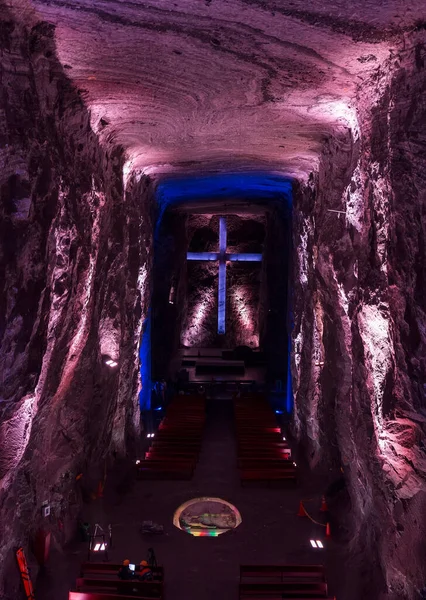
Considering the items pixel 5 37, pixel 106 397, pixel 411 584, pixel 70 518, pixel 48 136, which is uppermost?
pixel 5 37

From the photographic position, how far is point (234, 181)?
46.1 feet

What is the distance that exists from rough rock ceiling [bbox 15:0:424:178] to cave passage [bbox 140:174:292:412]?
4.91m

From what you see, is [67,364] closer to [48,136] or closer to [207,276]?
[48,136]

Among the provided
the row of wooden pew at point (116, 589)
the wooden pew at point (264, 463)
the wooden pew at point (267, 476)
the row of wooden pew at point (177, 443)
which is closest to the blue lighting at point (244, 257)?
the row of wooden pew at point (177, 443)

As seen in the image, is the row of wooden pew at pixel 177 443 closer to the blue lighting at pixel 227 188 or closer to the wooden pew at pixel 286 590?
the wooden pew at pixel 286 590

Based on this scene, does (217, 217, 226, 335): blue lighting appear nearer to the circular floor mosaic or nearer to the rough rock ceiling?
the circular floor mosaic

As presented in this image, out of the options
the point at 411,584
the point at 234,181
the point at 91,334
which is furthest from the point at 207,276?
the point at 411,584

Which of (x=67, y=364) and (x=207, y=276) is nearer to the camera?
(x=67, y=364)

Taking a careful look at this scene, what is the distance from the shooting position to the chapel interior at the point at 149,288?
16.9 feet

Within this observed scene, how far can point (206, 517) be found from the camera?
10.3 m

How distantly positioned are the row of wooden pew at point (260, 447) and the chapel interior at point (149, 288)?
64 millimetres

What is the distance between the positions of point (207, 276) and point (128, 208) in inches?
546

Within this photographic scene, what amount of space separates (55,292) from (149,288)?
8.19m

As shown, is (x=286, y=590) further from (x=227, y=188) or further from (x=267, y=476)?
(x=227, y=188)
